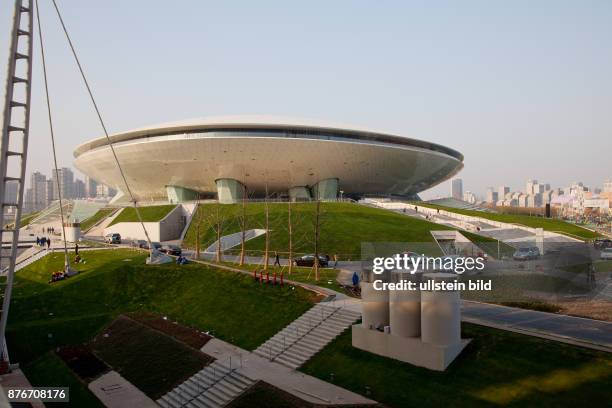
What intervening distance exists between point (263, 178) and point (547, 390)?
2302 inches

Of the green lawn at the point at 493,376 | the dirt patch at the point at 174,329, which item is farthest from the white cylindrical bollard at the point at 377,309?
the dirt patch at the point at 174,329

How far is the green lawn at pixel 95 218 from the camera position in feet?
199

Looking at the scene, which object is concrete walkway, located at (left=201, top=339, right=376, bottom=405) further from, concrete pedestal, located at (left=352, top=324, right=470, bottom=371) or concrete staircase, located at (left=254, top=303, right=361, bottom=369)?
concrete pedestal, located at (left=352, top=324, right=470, bottom=371)

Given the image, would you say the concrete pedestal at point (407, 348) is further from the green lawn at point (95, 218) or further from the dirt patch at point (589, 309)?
the green lawn at point (95, 218)

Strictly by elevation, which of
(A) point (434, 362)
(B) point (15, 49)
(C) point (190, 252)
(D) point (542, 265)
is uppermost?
(B) point (15, 49)

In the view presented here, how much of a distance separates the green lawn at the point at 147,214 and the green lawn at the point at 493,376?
4011 cm

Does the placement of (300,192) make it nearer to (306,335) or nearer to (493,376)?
(306,335)

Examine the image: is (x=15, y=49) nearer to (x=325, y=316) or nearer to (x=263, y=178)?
(x=325, y=316)

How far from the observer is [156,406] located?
1541 centimetres

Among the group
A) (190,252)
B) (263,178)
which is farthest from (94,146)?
(190,252)

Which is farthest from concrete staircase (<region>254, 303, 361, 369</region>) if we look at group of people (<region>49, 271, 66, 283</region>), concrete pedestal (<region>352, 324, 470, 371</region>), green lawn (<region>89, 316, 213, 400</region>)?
group of people (<region>49, 271, 66, 283</region>)

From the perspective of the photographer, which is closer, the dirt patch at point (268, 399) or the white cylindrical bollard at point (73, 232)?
the dirt patch at point (268, 399)

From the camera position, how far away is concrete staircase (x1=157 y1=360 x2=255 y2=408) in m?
15.2

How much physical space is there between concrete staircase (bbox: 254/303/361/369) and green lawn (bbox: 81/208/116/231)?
4805 centimetres
